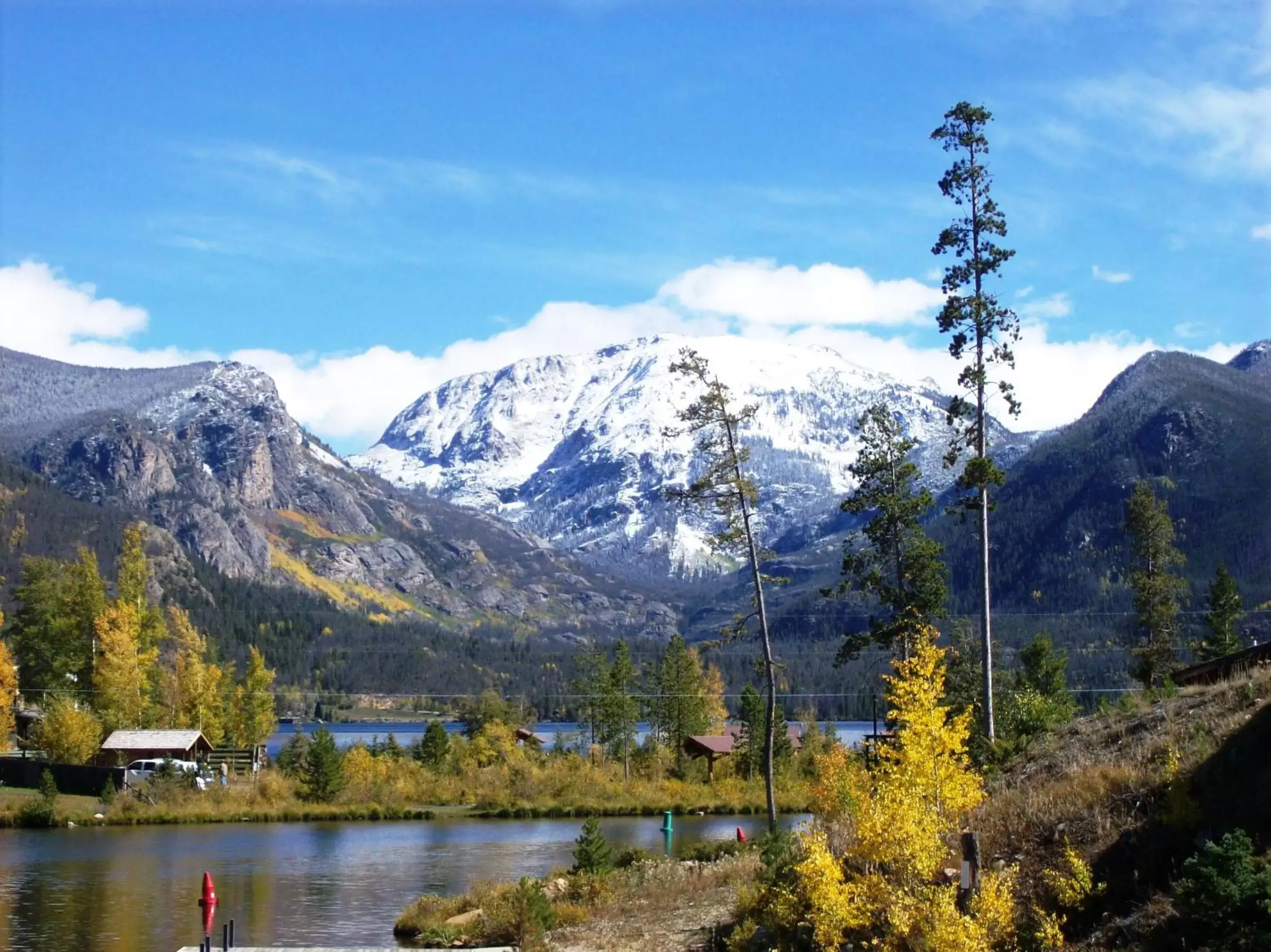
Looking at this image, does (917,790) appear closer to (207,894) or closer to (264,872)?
(207,894)

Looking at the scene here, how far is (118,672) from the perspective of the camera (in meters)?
99.9

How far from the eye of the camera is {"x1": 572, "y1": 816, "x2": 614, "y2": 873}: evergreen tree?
3897 cm

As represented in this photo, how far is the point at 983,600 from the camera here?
42812 mm

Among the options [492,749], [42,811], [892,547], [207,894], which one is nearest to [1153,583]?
[892,547]

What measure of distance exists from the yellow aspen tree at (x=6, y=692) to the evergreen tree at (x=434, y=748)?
30697 mm

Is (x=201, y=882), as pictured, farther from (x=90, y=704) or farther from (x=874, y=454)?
(x=90, y=704)

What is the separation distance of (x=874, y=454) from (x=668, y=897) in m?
24.3

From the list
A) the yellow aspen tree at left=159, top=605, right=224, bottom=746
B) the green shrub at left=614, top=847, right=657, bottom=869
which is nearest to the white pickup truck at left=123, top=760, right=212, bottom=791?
the yellow aspen tree at left=159, top=605, right=224, bottom=746

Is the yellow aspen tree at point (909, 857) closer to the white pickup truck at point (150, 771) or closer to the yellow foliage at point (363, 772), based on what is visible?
the white pickup truck at point (150, 771)

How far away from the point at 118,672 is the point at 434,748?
25206mm

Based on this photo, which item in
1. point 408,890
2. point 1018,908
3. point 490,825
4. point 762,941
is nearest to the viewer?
point 1018,908

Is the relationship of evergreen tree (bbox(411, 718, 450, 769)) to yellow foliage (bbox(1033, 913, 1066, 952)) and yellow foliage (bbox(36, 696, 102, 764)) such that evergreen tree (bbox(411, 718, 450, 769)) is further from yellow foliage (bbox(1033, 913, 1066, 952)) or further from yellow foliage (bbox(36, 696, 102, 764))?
yellow foliage (bbox(1033, 913, 1066, 952))

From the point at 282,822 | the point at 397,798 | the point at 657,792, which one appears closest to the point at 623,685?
the point at 657,792

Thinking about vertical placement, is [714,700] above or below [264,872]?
above
